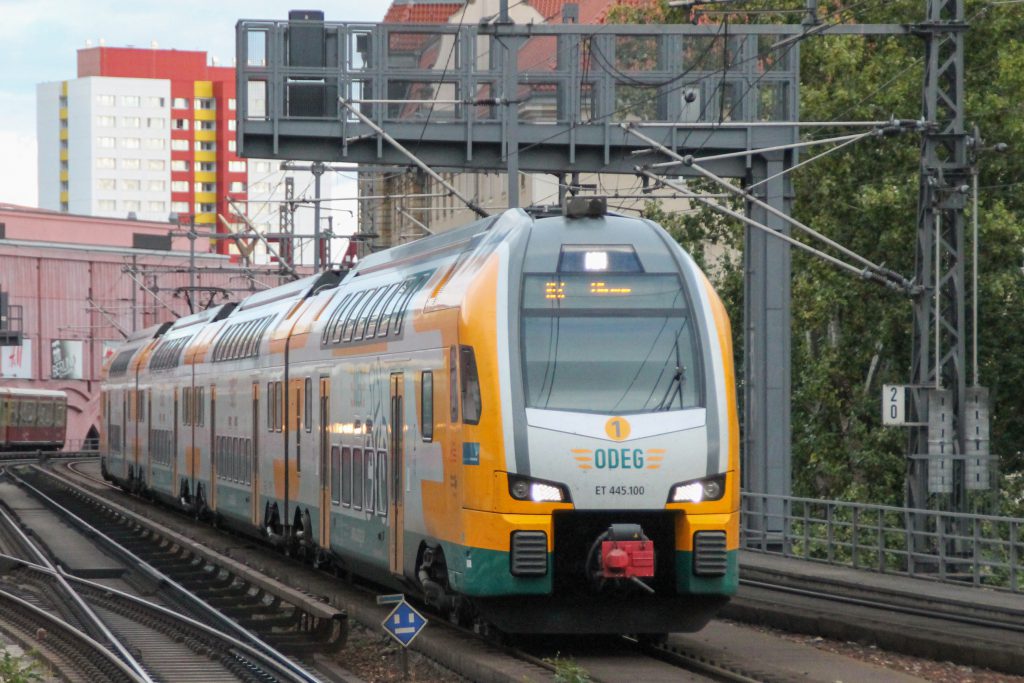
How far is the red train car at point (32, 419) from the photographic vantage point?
253 ft

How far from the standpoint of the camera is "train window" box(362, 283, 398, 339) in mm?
18297

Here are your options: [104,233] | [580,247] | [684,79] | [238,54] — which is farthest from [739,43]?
[104,233]

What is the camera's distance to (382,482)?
17703 millimetres

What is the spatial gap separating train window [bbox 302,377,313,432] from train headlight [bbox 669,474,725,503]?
806 cm

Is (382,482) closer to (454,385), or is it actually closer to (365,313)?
(365,313)

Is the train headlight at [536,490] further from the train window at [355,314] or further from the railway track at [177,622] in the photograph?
the train window at [355,314]

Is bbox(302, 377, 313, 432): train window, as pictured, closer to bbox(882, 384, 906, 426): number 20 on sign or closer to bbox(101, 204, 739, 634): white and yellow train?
bbox(101, 204, 739, 634): white and yellow train

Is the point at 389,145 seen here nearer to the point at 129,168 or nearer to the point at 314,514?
the point at 314,514

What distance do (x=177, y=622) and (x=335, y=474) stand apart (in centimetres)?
245

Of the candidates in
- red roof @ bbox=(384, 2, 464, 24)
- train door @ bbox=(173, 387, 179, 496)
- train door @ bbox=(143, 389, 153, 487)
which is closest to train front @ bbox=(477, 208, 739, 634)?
train door @ bbox=(173, 387, 179, 496)

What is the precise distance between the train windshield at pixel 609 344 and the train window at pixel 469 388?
1.33 ft

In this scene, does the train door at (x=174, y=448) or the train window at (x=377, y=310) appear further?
the train door at (x=174, y=448)

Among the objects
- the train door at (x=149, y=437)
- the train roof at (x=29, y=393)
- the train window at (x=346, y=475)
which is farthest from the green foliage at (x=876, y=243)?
the train roof at (x=29, y=393)

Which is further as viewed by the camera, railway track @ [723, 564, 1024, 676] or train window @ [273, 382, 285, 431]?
train window @ [273, 382, 285, 431]
